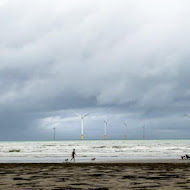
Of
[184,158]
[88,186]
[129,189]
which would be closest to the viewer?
[129,189]

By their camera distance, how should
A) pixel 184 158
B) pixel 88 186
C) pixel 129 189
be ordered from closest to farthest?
pixel 129 189
pixel 88 186
pixel 184 158

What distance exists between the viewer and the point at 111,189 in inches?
826

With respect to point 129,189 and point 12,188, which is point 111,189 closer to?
point 129,189

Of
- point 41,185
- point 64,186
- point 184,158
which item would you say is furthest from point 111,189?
point 184,158

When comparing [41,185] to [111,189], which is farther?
[41,185]

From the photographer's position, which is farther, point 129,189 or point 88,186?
point 88,186

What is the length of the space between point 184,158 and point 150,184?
41.7 m

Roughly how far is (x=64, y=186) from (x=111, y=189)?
3257 millimetres

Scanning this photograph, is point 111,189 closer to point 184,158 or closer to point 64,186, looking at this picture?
point 64,186

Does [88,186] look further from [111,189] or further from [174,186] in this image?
[174,186]

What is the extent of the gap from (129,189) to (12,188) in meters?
6.64

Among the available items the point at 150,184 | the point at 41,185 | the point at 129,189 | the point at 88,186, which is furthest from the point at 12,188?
the point at 150,184

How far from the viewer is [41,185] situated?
2336 cm

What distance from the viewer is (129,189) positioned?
20.7 m
